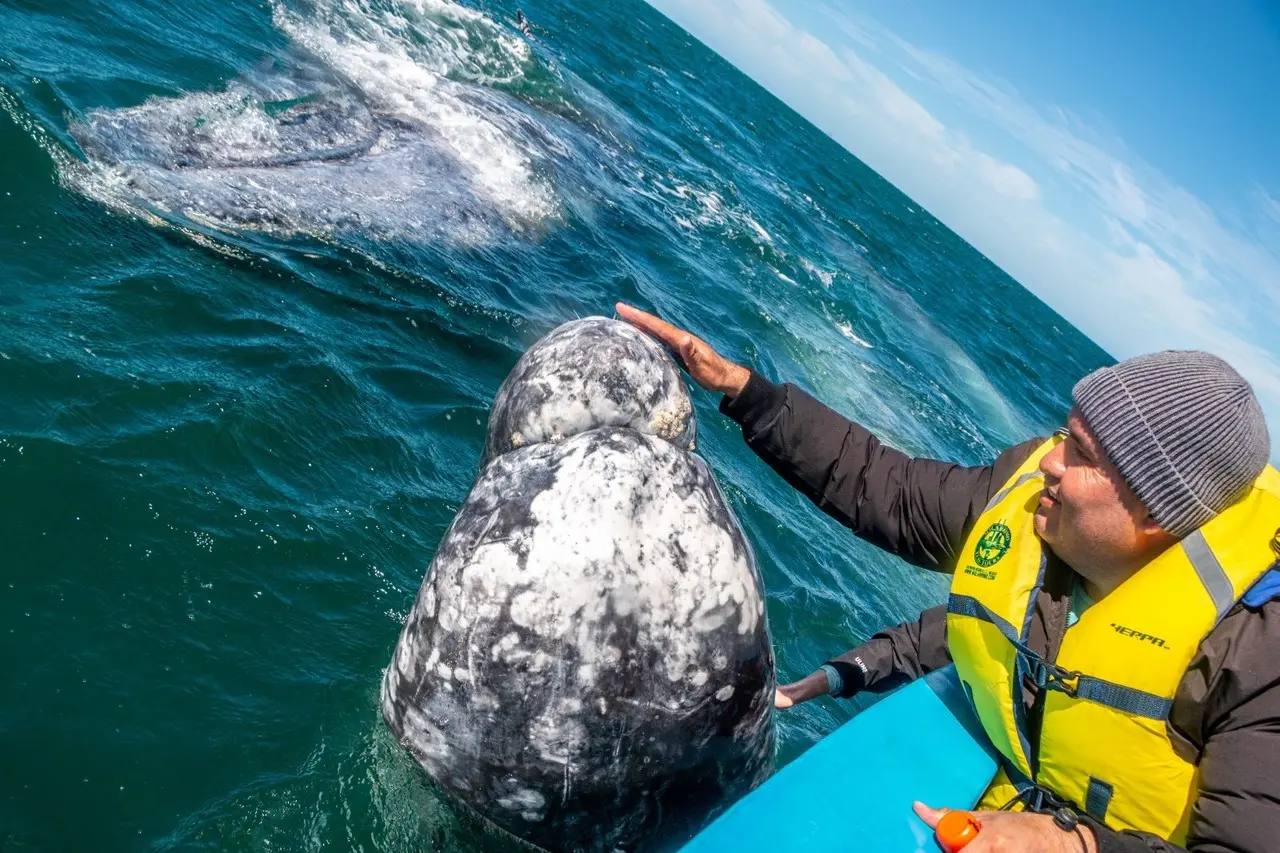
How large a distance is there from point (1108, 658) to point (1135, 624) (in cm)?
17

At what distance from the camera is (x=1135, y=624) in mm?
3184

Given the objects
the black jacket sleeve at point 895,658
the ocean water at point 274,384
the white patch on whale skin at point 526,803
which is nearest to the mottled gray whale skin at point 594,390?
the white patch on whale skin at point 526,803

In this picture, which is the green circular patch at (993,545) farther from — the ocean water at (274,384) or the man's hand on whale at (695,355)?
the ocean water at (274,384)

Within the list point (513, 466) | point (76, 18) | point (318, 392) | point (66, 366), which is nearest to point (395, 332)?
point (318, 392)

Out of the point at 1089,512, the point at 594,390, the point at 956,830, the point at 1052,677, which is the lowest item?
the point at 956,830

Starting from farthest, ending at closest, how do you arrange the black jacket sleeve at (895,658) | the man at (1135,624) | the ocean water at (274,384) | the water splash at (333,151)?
the water splash at (333,151)
the black jacket sleeve at (895,658)
the ocean water at (274,384)
the man at (1135,624)

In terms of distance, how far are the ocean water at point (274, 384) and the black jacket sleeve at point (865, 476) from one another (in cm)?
201

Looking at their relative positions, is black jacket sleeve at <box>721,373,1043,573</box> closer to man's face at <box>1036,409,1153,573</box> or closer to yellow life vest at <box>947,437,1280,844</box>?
yellow life vest at <box>947,437,1280,844</box>

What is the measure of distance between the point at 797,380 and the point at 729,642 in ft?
34.2

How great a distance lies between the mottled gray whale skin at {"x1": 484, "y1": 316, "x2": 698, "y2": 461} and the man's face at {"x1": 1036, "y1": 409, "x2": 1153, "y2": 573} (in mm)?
1434

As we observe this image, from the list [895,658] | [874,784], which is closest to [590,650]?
[874,784]

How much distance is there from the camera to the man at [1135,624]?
2887 millimetres

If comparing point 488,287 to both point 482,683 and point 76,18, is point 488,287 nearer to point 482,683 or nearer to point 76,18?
point 76,18

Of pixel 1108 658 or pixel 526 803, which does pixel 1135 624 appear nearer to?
pixel 1108 658
